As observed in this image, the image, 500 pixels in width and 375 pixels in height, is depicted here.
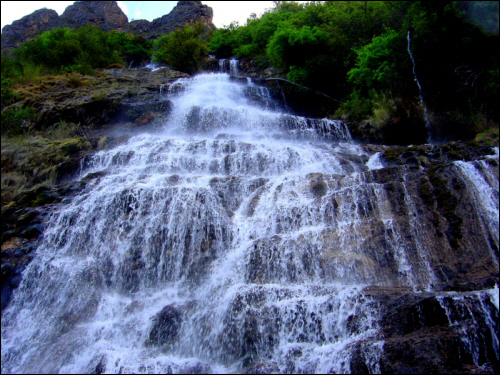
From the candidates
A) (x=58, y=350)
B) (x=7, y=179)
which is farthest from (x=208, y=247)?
(x=7, y=179)

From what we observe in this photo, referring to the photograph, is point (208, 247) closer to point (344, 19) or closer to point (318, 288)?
point (318, 288)

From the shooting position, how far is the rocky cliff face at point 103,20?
39.0 meters

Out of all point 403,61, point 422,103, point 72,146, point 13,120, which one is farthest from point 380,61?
point 13,120

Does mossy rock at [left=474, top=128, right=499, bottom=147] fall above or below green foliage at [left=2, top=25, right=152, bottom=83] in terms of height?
below

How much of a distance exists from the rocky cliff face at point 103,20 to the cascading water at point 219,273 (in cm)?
3671

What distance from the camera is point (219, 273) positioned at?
7.58 meters

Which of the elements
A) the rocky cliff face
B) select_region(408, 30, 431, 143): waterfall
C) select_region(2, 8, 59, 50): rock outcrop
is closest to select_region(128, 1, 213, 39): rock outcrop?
the rocky cliff face

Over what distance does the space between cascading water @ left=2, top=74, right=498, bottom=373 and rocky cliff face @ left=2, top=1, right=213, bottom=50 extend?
36714 mm

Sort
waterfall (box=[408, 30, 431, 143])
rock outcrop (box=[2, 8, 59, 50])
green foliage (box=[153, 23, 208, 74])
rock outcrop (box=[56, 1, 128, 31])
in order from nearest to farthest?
1. waterfall (box=[408, 30, 431, 143])
2. green foliage (box=[153, 23, 208, 74])
3. rock outcrop (box=[2, 8, 59, 50])
4. rock outcrop (box=[56, 1, 128, 31])

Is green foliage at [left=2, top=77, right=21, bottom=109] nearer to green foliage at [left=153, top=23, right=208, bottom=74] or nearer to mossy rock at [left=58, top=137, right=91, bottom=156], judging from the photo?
mossy rock at [left=58, top=137, right=91, bottom=156]

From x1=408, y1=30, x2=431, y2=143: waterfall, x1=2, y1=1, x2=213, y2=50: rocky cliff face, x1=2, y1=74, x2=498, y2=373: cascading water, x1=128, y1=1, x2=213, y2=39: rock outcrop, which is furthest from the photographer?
x1=128, y1=1, x2=213, y2=39: rock outcrop

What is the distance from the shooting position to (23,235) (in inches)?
340

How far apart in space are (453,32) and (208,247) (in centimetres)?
1248

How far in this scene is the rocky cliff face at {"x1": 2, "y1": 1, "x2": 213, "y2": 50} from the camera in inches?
1537
